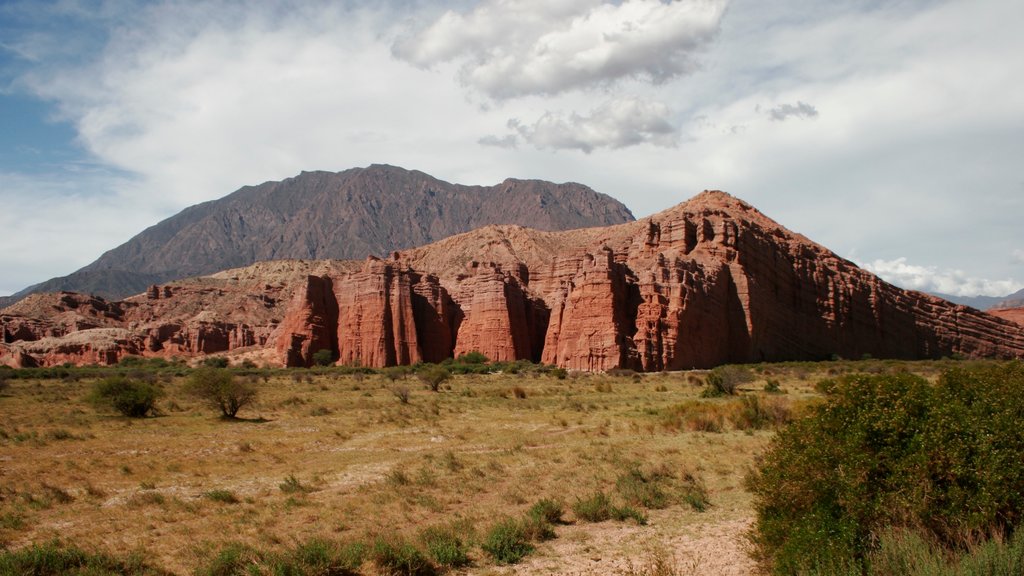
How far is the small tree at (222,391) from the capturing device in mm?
28391

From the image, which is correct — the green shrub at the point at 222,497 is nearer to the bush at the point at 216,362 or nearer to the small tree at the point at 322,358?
the bush at the point at 216,362

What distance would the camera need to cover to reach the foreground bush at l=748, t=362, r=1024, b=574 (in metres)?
7.54

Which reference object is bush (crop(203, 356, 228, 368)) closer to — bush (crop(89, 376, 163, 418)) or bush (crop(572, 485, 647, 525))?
bush (crop(89, 376, 163, 418))

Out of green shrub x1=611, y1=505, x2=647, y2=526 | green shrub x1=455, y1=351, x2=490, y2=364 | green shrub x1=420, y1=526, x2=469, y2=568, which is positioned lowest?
green shrub x1=611, y1=505, x2=647, y2=526

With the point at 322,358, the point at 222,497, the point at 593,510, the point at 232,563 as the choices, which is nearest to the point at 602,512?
the point at 593,510

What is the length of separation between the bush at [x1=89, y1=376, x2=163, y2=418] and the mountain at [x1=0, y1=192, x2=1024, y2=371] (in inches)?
1492

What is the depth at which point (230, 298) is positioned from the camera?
344 feet

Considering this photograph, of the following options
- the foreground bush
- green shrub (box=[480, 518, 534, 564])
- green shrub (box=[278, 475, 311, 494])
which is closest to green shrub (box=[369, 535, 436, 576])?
green shrub (box=[480, 518, 534, 564])

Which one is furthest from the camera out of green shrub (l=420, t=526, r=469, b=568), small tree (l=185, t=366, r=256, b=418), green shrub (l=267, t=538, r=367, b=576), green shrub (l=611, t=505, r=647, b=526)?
small tree (l=185, t=366, r=256, b=418)

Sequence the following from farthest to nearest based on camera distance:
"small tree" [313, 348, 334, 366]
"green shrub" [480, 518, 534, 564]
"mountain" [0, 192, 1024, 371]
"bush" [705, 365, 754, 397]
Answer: "small tree" [313, 348, 334, 366]
"mountain" [0, 192, 1024, 371]
"bush" [705, 365, 754, 397]
"green shrub" [480, 518, 534, 564]

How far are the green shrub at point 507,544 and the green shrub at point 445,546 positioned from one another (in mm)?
382

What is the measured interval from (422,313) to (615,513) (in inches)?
2579

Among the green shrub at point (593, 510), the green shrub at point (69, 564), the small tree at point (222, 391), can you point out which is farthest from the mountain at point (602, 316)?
the green shrub at point (69, 564)

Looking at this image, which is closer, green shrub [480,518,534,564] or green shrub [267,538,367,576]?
green shrub [267,538,367,576]
